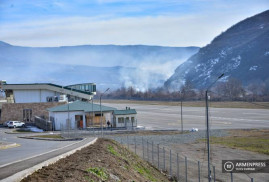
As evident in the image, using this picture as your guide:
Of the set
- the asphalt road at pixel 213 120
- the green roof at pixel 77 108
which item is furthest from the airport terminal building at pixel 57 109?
the asphalt road at pixel 213 120

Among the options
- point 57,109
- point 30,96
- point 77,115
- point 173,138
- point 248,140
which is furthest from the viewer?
point 30,96

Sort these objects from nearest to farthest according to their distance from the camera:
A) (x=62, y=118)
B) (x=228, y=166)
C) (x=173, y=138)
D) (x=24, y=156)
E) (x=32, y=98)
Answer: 1. (x=24, y=156)
2. (x=228, y=166)
3. (x=173, y=138)
4. (x=62, y=118)
5. (x=32, y=98)

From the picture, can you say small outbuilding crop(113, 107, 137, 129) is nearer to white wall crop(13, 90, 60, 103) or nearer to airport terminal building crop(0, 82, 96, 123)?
airport terminal building crop(0, 82, 96, 123)

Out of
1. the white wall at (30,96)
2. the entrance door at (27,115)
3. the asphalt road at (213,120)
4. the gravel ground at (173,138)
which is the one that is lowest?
the gravel ground at (173,138)

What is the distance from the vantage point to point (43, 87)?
74562 mm

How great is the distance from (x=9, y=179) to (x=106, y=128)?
4690cm

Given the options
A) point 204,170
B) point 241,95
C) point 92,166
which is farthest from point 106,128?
point 241,95

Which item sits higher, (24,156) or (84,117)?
(84,117)

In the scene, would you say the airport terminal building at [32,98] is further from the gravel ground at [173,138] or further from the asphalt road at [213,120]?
the gravel ground at [173,138]

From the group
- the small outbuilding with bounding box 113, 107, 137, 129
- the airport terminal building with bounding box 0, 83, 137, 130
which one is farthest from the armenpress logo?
the small outbuilding with bounding box 113, 107, 137, 129

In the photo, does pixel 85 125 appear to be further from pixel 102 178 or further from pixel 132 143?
pixel 102 178

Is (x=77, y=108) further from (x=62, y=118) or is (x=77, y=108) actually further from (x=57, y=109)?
(x=57, y=109)

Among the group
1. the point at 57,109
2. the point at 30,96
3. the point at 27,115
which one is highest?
the point at 30,96

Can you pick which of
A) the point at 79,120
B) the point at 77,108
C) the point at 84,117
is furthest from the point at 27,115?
the point at 84,117
